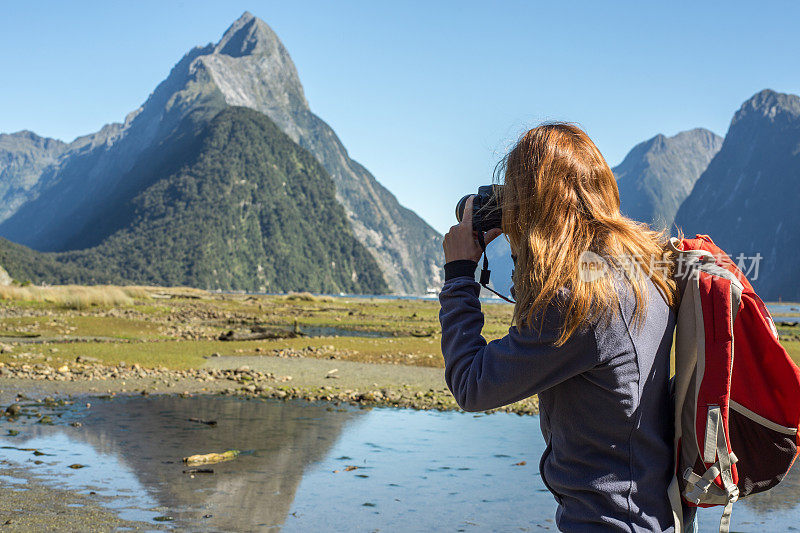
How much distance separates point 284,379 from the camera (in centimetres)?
1555

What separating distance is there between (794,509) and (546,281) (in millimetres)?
6898

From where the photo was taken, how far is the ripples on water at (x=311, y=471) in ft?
20.9

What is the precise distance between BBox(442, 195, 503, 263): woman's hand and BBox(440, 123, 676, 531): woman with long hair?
0.51 ft

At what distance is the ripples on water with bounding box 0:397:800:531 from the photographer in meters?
6.38

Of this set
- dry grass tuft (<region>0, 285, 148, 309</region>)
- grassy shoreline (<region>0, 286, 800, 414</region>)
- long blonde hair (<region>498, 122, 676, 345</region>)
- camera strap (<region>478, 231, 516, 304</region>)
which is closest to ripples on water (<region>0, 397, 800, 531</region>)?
grassy shoreline (<region>0, 286, 800, 414</region>)

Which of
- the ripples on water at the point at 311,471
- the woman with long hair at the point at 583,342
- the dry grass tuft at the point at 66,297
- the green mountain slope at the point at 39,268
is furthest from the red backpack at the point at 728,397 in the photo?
the green mountain slope at the point at 39,268

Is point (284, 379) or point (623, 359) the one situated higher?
point (623, 359)

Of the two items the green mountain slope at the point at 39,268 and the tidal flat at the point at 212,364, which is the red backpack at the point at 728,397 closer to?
the tidal flat at the point at 212,364

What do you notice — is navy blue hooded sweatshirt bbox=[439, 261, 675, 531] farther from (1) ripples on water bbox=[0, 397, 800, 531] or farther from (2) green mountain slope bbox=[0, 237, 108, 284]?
(2) green mountain slope bbox=[0, 237, 108, 284]

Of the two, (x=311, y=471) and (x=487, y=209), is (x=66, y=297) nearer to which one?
(x=311, y=471)

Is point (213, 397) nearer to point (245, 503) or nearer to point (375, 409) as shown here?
point (375, 409)

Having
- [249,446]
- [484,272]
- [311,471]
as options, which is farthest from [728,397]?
[249,446]

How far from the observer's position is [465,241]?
7.60 ft

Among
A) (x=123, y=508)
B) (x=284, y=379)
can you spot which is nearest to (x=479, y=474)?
(x=123, y=508)
